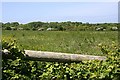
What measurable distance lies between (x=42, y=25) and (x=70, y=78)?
3717cm

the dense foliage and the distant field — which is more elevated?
the dense foliage

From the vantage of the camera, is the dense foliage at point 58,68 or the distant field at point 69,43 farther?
the distant field at point 69,43

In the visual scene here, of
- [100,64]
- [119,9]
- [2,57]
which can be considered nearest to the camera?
[100,64]

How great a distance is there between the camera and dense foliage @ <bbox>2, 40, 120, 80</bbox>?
712 cm

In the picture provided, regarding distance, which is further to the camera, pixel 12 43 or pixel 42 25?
pixel 42 25

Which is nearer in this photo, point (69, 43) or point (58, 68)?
point (58, 68)

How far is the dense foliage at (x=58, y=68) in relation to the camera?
7.12m

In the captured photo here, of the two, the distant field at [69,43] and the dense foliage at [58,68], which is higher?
the dense foliage at [58,68]

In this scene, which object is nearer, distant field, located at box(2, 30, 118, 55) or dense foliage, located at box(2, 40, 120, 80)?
dense foliage, located at box(2, 40, 120, 80)

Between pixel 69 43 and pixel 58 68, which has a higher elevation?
pixel 58 68

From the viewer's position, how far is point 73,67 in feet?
24.3

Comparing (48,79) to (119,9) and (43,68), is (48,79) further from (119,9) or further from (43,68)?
(119,9)

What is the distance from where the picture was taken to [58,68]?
7457 mm

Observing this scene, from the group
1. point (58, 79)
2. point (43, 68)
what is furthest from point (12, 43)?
point (58, 79)
